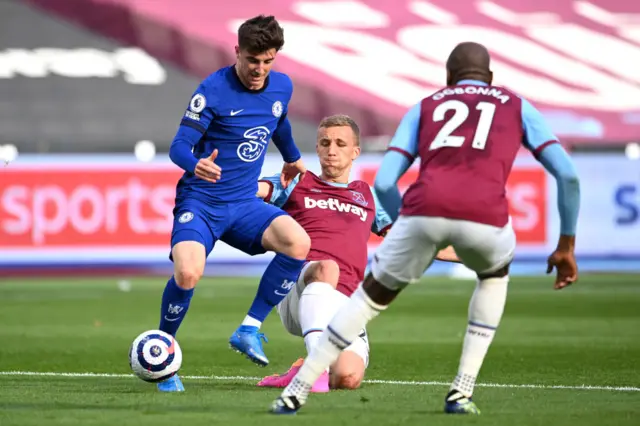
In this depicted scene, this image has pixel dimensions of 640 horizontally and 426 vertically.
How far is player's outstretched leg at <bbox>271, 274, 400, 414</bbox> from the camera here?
5707 mm

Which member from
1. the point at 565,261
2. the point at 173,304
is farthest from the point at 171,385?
the point at 565,261

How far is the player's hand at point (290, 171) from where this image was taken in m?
8.21

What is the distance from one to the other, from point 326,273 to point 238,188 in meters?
0.73

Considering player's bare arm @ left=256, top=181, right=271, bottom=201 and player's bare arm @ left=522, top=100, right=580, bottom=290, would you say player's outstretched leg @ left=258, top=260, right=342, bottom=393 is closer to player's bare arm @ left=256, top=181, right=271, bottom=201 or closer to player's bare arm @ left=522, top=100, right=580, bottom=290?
player's bare arm @ left=256, top=181, right=271, bottom=201

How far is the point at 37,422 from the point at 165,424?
0.59 m

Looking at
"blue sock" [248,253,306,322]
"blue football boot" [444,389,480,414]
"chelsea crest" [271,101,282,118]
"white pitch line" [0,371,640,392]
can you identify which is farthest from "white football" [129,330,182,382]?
"blue football boot" [444,389,480,414]

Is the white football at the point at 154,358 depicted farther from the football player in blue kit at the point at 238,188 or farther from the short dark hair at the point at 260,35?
the short dark hair at the point at 260,35

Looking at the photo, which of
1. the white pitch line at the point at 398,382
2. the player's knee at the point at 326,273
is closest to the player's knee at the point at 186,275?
the player's knee at the point at 326,273

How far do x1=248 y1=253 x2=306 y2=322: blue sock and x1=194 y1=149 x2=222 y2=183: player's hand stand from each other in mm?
814

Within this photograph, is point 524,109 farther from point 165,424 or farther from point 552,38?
point 552,38

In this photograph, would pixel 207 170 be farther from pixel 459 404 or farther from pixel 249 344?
pixel 459 404

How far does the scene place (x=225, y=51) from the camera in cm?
2691

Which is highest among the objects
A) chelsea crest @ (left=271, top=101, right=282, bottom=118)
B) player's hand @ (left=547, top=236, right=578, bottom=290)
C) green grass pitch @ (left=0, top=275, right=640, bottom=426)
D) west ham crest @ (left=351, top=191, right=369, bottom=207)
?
player's hand @ (left=547, top=236, right=578, bottom=290)

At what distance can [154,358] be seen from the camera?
7.07 m
